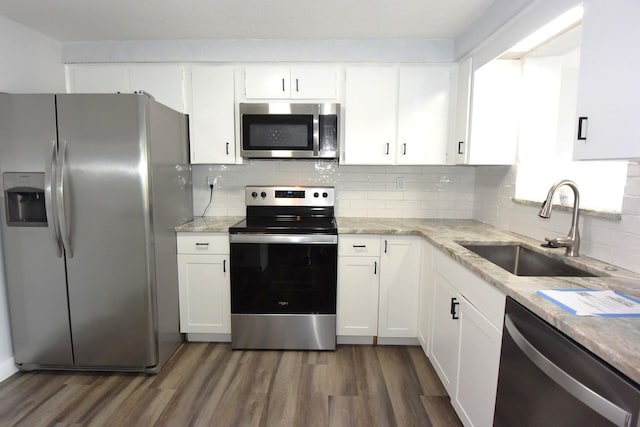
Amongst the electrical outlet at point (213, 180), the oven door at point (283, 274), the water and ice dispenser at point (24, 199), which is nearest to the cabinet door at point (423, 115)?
the oven door at point (283, 274)

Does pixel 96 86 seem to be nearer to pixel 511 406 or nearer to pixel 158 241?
pixel 158 241

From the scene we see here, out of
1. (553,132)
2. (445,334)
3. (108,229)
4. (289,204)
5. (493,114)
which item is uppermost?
(493,114)

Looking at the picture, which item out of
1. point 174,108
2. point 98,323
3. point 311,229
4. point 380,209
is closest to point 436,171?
point 380,209

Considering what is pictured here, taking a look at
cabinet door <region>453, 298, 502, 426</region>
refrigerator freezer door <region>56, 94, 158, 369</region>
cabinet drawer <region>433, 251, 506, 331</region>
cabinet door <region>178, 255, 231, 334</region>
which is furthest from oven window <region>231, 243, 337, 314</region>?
cabinet door <region>453, 298, 502, 426</region>

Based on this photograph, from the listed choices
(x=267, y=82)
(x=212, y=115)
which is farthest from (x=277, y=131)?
(x=212, y=115)

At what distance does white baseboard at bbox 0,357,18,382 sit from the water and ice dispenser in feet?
3.00

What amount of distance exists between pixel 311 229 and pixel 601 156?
5.22 ft

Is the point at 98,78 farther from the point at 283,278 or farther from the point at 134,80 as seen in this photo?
the point at 283,278

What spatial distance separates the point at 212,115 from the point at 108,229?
1158mm

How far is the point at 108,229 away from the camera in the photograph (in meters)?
1.96

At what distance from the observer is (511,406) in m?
1.15

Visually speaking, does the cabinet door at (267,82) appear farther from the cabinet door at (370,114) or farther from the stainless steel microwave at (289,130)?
the cabinet door at (370,114)

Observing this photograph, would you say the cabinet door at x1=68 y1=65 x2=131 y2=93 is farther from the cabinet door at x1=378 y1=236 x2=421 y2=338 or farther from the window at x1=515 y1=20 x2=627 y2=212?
the window at x1=515 y1=20 x2=627 y2=212

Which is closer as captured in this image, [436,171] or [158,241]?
[158,241]
